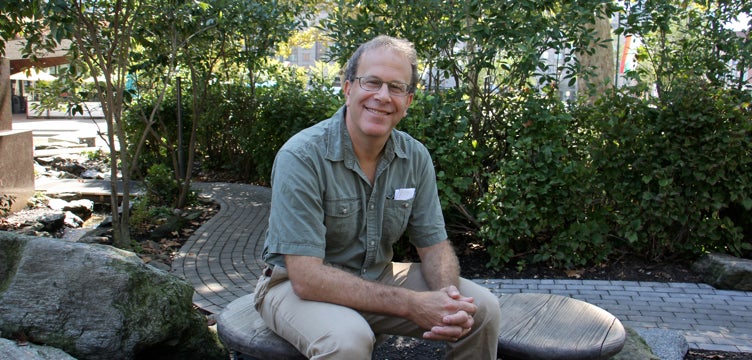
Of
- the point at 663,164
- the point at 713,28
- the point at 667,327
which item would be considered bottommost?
the point at 667,327

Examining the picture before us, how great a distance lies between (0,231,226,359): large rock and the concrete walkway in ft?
5.10

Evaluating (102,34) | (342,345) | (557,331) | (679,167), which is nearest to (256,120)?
(102,34)

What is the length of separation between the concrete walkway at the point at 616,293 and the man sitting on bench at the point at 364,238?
2.03 m

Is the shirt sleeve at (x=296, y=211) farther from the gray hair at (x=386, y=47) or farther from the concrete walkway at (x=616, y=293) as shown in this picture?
the concrete walkway at (x=616, y=293)

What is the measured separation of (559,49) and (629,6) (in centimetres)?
98

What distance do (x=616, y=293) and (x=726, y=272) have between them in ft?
2.89

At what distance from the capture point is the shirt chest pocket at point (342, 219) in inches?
110

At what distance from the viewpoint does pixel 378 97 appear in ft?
9.12

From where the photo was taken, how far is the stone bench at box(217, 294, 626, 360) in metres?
2.71

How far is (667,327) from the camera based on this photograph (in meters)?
4.46

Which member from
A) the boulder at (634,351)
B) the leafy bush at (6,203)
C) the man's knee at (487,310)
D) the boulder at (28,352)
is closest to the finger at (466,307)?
the man's knee at (487,310)

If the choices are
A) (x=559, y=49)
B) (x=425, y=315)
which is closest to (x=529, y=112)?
(x=559, y=49)

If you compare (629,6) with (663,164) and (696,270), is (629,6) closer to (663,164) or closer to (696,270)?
(663,164)

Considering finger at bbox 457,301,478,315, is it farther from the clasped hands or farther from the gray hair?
the gray hair
